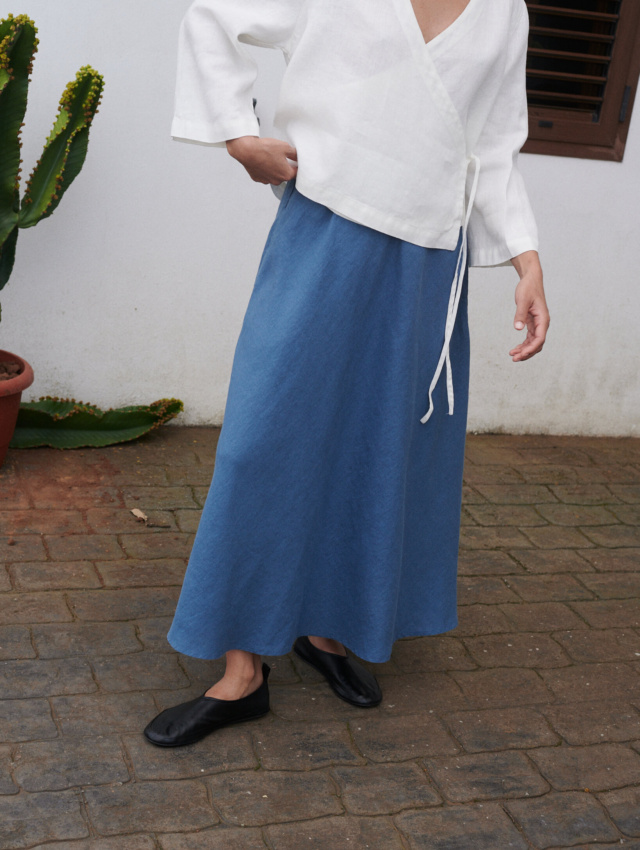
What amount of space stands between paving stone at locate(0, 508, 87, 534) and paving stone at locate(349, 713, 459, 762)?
1399 millimetres

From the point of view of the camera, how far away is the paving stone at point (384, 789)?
2113mm

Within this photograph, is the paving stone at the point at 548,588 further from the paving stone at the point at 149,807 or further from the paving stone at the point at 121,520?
the paving stone at the point at 149,807

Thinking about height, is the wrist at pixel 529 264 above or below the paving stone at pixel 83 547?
above

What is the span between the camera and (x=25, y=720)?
2256mm

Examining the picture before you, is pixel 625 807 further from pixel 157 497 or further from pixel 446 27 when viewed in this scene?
pixel 157 497

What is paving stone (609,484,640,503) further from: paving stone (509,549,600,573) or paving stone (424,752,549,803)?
paving stone (424,752,549,803)

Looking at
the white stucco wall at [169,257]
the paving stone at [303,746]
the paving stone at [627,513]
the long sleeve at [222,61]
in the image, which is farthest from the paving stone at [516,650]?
the white stucco wall at [169,257]

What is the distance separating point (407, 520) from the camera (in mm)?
2373

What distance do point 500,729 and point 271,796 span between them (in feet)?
2.24

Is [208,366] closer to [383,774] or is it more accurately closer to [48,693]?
[48,693]

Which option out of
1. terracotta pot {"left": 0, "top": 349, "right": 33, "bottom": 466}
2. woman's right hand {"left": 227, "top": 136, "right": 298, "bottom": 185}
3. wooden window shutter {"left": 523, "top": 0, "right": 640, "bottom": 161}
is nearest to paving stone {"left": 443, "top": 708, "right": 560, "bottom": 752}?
woman's right hand {"left": 227, "top": 136, "right": 298, "bottom": 185}

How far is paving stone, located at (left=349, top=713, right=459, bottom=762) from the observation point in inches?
90.9

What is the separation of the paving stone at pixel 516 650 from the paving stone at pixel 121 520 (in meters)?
1.20

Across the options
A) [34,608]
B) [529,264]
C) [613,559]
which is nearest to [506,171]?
[529,264]
